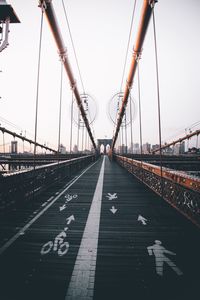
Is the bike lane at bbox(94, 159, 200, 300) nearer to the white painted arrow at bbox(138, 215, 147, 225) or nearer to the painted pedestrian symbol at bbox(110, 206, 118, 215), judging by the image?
the white painted arrow at bbox(138, 215, 147, 225)

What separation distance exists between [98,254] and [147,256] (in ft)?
2.89

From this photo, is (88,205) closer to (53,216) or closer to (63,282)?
(53,216)

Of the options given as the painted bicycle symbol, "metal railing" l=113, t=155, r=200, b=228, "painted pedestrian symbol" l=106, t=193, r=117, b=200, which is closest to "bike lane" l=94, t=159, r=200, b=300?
"metal railing" l=113, t=155, r=200, b=228

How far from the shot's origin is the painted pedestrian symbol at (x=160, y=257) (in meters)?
2.71

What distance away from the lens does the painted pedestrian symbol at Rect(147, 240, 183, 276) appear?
271cm

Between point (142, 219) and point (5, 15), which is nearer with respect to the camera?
point (142, 219)

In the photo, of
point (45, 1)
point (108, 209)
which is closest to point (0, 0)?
point (45, 1)

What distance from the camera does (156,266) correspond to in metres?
2.81

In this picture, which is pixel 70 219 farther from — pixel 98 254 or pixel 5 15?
pixel 5 15

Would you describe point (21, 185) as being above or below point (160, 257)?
above

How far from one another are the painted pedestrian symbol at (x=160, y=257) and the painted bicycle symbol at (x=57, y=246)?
161 cm

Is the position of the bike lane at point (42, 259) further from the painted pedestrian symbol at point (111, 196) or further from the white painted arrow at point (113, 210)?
the painted pedestrian symbol at point (111, 196)

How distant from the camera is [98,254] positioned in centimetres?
316

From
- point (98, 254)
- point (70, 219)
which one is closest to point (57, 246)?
point (98, 254)
